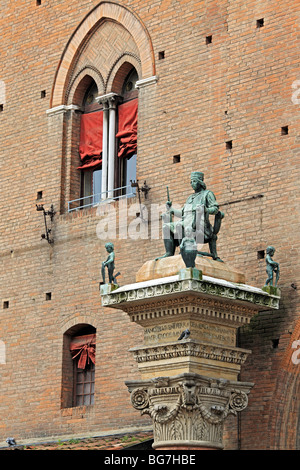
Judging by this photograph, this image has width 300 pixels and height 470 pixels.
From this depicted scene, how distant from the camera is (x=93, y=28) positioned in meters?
24.2

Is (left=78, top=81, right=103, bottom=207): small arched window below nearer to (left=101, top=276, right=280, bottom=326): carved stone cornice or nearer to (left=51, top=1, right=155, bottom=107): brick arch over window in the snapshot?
(left=51, top=1, right=155, bottom=107): brick arch over window

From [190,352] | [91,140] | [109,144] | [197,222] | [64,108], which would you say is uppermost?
[64,108]

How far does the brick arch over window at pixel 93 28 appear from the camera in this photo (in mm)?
22844

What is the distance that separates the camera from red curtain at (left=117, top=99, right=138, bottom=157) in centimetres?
2314

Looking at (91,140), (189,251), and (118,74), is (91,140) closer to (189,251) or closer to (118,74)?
(118,74)

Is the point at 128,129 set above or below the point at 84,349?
above

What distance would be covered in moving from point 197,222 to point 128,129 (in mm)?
5161

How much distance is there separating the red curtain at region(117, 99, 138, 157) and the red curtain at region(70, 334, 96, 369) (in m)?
3.59

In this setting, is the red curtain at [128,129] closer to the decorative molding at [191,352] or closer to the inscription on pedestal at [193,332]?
the inscription on pedestal at [193,332]

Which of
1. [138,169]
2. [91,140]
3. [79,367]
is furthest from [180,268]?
[91,140]

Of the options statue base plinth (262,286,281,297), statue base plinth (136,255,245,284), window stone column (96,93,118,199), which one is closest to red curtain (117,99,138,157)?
window stone column (96,93,118,199)

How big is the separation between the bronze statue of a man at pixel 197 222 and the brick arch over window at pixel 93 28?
15.0 feet

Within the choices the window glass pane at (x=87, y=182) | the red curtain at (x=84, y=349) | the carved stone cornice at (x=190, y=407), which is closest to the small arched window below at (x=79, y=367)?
the red curtain at (x=84, y=349)
